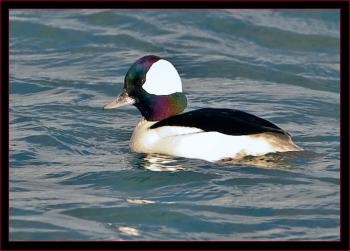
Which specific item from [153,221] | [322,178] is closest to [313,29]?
[322,178]

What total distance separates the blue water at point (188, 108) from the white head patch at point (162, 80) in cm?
67

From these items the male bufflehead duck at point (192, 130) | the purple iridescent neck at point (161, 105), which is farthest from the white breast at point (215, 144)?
the purple iridescent neck at point (161, 105)

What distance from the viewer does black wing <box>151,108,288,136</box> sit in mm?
10922

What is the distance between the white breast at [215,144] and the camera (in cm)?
1093

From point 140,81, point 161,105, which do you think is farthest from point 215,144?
point 140,81

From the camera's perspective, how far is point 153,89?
11852mm

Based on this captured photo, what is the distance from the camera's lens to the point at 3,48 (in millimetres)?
10547

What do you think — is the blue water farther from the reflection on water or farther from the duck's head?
the duck's head

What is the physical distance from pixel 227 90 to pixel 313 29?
3215 millimetres

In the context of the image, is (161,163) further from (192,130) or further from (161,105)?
(161,105)

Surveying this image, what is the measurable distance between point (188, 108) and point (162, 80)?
2.14 meters

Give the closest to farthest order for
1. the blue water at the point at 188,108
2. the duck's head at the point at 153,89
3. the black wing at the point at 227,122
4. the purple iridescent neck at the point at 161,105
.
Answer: the blue water at the point at 188,108, the black wing at the point at 227,122, the duck's head at the point at 153,89, the purple iridescent neck at the point at 161,105

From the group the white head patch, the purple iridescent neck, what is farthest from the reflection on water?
the white head patch

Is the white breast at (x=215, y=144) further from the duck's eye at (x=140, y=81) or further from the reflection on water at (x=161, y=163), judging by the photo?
the duck's eye at (x=140, y=81)
